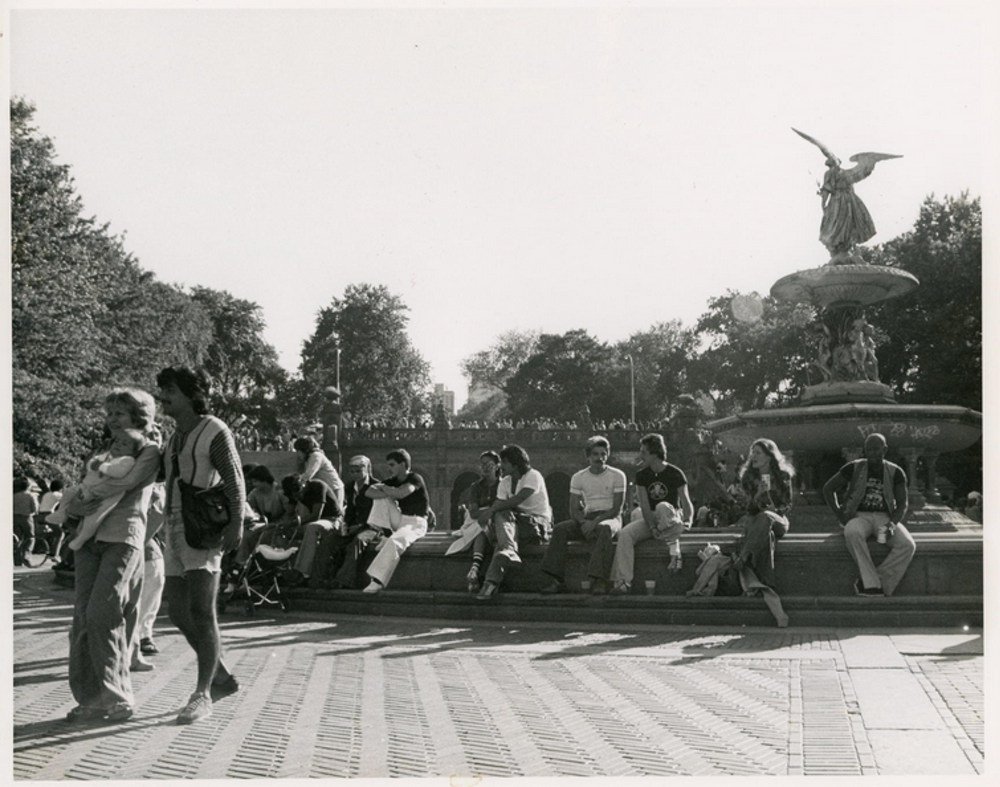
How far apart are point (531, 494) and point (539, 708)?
465cm

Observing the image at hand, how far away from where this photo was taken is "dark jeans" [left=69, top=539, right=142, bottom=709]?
613cm

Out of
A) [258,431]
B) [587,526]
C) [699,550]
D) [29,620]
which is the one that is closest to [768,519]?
[699,550]

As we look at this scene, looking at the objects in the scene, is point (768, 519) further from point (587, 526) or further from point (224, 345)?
point (224, 345)

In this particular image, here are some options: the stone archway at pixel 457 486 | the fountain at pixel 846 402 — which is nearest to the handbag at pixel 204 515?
the fountain at pixel 846 402

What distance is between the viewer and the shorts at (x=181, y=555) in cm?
613

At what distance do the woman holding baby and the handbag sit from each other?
1.38 feet

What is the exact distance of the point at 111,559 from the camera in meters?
6.33

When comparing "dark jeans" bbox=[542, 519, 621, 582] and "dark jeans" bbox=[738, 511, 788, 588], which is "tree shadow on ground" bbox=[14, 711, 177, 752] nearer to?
"dark jeans" bbox=[542, 519, 621, 582]

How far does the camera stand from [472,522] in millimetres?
11617

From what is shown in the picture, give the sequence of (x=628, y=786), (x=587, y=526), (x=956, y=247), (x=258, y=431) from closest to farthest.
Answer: (x=628, y=786) → (x=587, y=526) → (x=956, y=247) → (x=258, y=431)

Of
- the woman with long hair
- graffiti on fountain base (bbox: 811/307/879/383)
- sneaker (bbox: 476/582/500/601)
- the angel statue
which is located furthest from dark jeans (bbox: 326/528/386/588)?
the angel statue

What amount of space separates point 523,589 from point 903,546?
343cm

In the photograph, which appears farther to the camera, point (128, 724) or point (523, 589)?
point (523, 589)

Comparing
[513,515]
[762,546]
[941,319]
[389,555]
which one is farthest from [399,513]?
[941,319]
